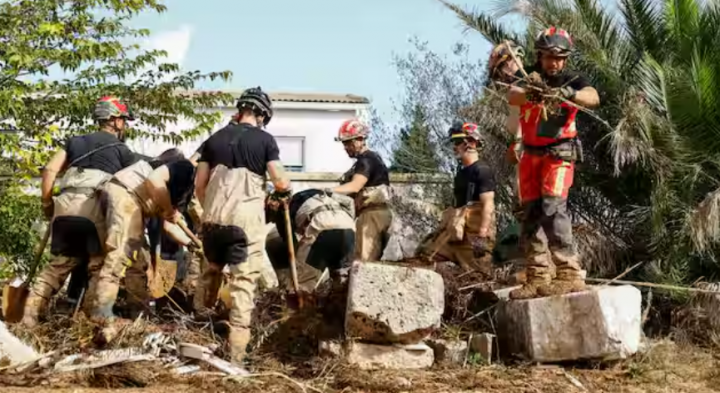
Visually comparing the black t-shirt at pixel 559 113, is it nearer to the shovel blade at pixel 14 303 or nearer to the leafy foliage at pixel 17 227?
the shovel blade at pixel 14 303

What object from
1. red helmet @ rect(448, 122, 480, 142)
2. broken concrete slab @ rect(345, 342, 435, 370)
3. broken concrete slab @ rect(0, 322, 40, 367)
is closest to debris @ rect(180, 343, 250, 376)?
broken concrete slab @ rect(345, 342, 435, 370)

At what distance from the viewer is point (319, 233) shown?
25.5 ft

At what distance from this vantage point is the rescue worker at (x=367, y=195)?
871 cm

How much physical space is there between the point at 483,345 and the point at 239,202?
1988 mm

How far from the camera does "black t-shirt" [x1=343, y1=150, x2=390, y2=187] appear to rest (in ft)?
28.3

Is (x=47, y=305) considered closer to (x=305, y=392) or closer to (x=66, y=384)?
(x=66, y=384)

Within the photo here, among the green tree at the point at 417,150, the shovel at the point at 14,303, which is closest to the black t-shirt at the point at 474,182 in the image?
the shovel at the point at 14,303

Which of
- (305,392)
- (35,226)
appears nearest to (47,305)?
(305,392)

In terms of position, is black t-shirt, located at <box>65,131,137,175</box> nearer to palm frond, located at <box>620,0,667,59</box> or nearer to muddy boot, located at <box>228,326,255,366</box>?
muddy boot, located at <box>228,326,255,366</box>

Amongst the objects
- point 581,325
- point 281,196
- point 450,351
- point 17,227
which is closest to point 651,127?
point 581,325

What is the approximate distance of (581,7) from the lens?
10.0 metres

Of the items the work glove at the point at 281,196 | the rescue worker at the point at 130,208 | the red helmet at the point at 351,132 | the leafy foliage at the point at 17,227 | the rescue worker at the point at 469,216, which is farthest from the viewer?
the leafy foliage at the point at 17,227

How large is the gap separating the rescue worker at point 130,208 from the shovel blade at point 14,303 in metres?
0.62

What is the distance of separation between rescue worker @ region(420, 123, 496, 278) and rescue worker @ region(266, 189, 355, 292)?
980mm
